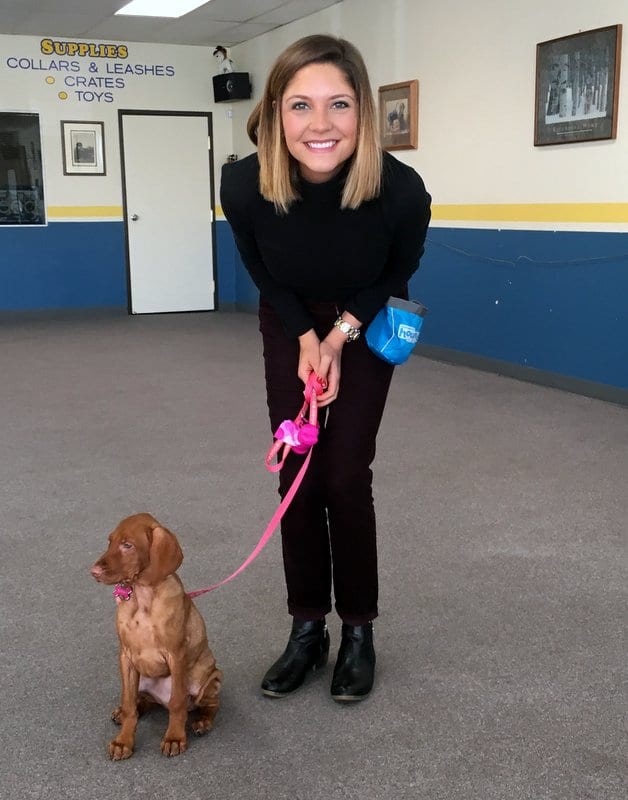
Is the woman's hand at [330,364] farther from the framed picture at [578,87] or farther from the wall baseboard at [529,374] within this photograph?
the framed picture at [578,87]

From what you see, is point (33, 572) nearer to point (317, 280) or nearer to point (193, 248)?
point (317, 280)

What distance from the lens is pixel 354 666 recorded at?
6.52 ft

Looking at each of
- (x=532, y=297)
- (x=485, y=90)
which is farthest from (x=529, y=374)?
(x=485, y=90)

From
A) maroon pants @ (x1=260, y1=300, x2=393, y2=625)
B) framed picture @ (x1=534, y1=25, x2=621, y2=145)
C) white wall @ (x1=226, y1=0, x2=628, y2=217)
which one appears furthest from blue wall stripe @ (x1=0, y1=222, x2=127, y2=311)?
maroon pants @ (x1=260, y1=300, x2=393, y2=625)

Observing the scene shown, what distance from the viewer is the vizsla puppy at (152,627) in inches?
65.6

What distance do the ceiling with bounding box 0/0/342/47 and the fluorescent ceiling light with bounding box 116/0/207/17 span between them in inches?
3.4

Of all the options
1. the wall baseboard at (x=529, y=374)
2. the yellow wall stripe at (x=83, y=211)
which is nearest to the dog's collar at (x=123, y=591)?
the wall baseboard at (x=529, y=374)

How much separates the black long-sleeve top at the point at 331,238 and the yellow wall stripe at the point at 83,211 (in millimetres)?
7471

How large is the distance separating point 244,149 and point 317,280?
7662 mm

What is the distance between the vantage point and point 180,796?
1.64 metres

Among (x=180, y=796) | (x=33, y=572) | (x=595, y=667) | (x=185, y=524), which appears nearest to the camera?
(x=180, y=796)

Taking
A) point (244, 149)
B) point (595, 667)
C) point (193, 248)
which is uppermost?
point (244, 149)

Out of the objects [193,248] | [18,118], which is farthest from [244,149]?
[18,118]

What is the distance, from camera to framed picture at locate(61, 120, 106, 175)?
28.5 feet
